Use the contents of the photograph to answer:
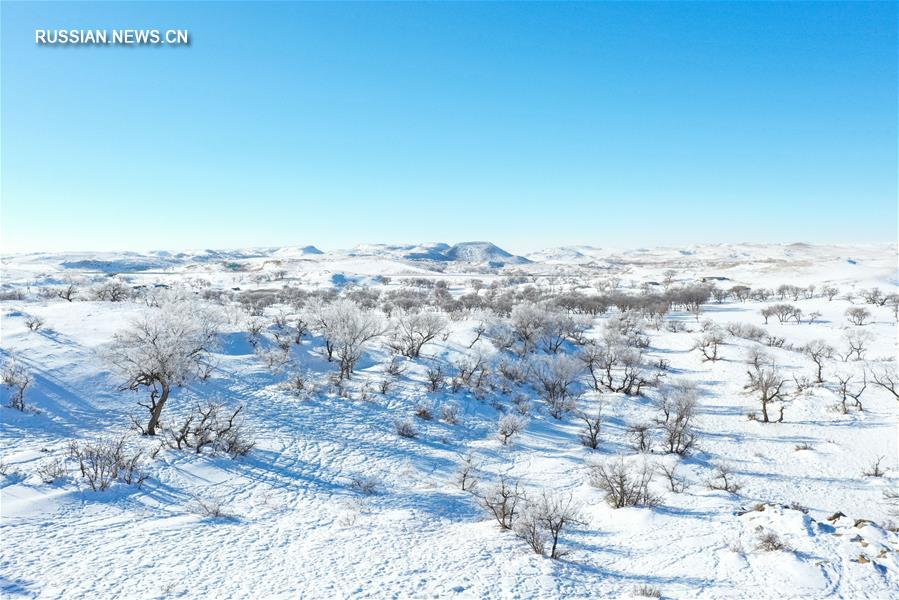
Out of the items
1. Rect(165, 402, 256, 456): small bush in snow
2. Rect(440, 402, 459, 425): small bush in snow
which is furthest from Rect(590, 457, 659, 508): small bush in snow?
Rect(165, 402, 256, 456): small bush in snow

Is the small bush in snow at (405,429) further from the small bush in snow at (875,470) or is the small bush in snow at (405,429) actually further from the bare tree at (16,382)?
the small bush in snow at (875,470)

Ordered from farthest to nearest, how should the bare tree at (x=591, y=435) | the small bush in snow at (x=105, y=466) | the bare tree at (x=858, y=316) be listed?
the bare tree at (x=858, y=316) < the bare tree at (x=591, y=435) < the small bush in snow at (x=105, y=466)

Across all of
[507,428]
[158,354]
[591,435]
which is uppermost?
[158,354]

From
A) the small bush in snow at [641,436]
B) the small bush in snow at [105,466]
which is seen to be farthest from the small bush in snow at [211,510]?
the small bush in snow at [641,436]

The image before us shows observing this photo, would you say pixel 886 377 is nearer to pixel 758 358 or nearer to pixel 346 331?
pixel 758 358

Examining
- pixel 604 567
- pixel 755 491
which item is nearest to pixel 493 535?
pixel 604 567

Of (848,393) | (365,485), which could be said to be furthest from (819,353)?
(365,485)

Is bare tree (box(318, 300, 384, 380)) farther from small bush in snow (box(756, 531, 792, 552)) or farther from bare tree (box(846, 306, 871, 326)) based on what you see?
bare tree (box(846, 306, 871, 326))
